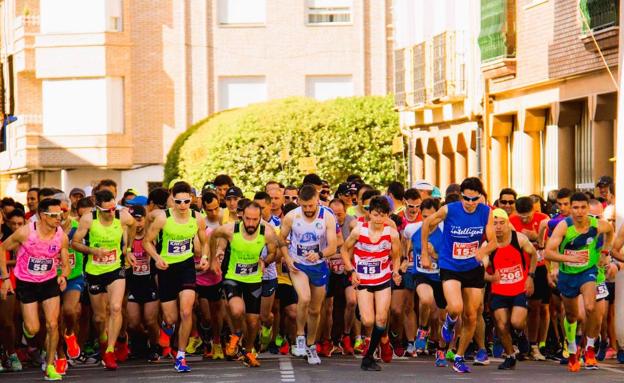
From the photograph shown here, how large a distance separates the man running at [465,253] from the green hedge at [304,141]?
28751 mm

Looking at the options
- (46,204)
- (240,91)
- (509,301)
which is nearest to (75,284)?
(46,204)

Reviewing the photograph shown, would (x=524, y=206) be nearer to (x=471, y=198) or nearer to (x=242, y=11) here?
(x=471, y=198)

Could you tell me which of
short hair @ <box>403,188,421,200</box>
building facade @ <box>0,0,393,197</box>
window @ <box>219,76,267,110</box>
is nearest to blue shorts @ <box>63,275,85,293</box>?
short hair @ <box>403,188,421,200</box>

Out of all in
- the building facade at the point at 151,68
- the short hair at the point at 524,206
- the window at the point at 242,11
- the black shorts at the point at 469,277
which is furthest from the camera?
the building facade at the point at 151,68

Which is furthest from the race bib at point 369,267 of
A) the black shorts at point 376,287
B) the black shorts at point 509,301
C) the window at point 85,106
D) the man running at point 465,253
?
the window at point 85,106

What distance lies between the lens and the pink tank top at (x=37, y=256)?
1741 cm

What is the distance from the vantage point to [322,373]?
17.0 metres

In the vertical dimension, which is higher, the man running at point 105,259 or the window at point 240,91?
the window at point 240,91

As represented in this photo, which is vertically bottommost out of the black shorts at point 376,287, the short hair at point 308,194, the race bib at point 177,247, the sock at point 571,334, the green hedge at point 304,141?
the sock at point 571,334

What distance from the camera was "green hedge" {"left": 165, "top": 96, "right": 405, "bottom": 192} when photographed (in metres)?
46.6

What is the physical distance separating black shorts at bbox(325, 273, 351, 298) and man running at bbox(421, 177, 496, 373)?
2.39 metres

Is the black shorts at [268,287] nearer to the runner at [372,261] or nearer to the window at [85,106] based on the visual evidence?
the runner at [372,261]

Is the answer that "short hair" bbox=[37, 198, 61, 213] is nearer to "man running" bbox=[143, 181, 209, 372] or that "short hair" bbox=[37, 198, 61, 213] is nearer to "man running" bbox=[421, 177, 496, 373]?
"man running" bbox=[143, 181, 209, 372]

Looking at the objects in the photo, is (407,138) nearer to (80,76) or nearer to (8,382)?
(80,76)
